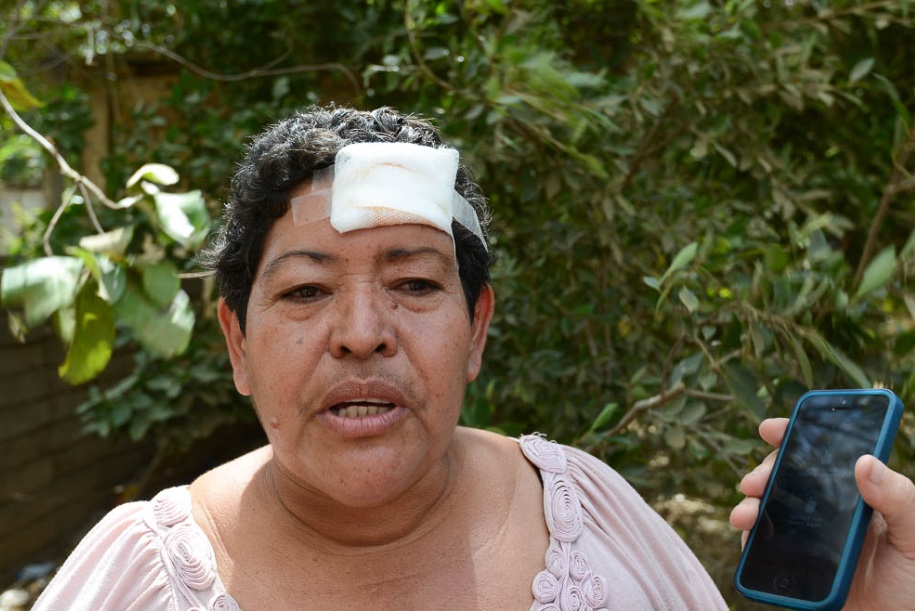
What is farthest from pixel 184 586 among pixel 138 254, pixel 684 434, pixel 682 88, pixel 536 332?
pixel 682 88

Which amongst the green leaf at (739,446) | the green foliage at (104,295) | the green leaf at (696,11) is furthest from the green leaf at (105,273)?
the green leaf at (696,11)

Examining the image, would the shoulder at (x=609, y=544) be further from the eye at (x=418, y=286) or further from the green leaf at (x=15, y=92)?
the green leaf at (x=15, y=92)

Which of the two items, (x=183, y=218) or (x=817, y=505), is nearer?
(x=817, y=505)

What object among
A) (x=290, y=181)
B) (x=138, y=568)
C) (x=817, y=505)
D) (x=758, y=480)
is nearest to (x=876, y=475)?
(x=817, y=505)

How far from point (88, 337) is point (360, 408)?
703mm

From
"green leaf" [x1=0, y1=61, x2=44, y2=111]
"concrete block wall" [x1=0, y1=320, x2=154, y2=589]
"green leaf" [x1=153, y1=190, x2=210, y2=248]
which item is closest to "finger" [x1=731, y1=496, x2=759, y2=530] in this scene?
"green leaf" [x1=153, y1=190, x2=210, y2=248]

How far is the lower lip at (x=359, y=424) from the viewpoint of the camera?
132 centimetres

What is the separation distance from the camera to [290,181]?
1439mm

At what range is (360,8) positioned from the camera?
3510 mm

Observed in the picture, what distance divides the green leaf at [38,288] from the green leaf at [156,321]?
116mm

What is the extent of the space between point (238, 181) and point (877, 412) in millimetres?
1179

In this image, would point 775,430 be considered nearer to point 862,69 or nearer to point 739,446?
point 739,446

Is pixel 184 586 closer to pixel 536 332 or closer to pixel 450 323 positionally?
pixel 450 323

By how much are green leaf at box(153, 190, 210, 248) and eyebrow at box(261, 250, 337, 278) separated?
40cm
